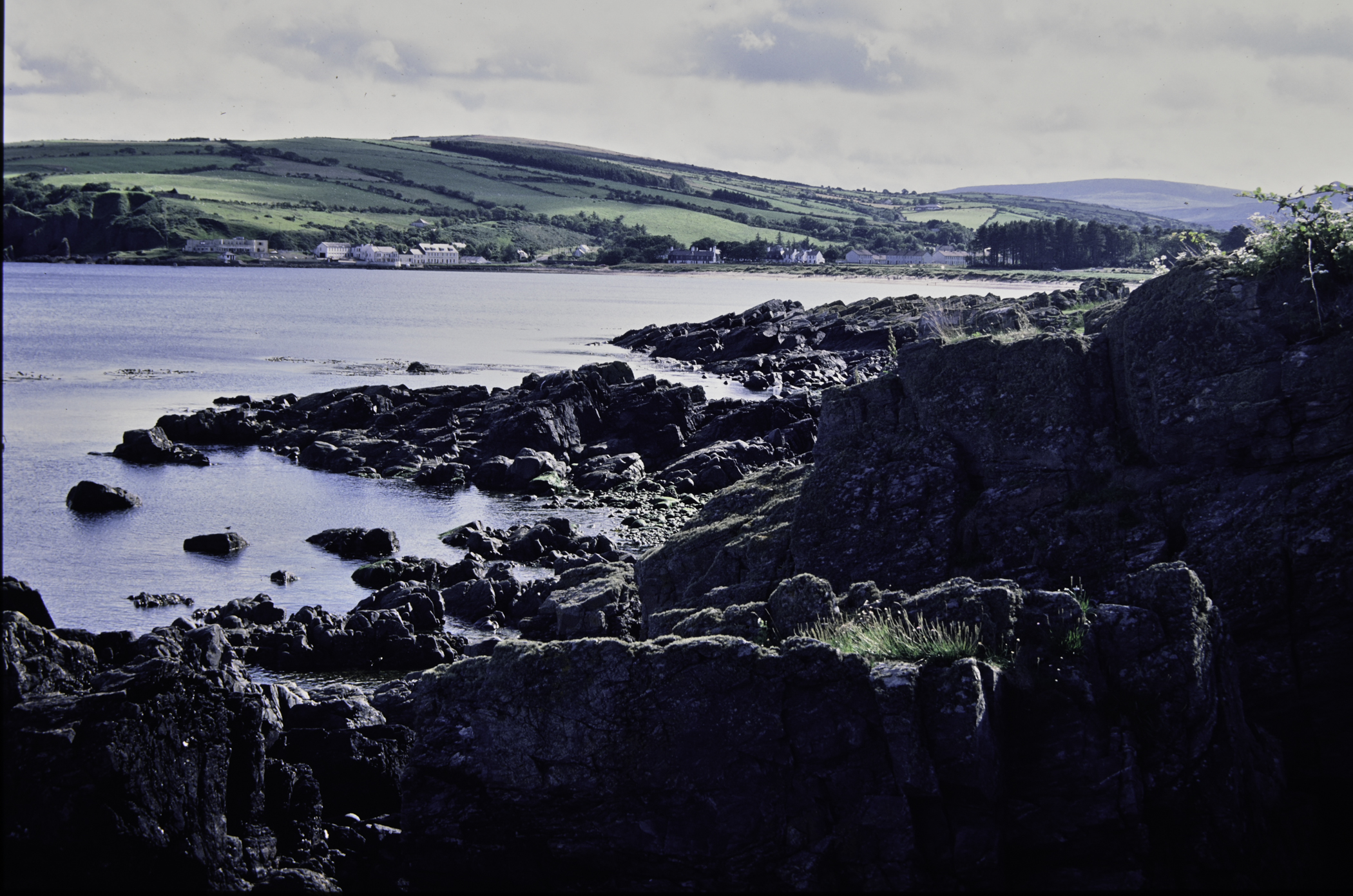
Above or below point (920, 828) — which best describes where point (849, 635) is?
Answer: above

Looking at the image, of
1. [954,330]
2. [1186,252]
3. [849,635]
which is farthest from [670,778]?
[1186,252]

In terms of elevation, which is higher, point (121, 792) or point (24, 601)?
point (24, 601)

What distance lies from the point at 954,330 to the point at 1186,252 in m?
3.67

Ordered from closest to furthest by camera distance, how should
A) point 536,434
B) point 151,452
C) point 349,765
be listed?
1. point 349,765
2. point 151,452
3. point 536,434

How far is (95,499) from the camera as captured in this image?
39.6m

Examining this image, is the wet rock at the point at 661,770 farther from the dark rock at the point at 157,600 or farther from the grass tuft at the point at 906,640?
the dark rock at the point at 157,600

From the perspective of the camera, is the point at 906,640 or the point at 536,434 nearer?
the point at 906,640

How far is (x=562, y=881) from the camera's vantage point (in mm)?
11852

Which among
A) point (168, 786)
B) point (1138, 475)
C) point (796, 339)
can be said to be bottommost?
point (168, 786)

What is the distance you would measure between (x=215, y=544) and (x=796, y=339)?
221 feet

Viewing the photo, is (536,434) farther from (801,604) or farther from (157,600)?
(801,604)

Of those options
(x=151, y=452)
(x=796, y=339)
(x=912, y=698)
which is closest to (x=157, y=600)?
(x=151, y=452)

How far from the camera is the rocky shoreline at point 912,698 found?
1111 centimetres

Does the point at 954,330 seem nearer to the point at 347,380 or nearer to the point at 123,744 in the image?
the point at 123,744
